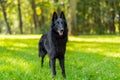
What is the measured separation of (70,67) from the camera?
11211 mm

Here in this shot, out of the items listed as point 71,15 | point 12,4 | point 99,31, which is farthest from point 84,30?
point 71,15

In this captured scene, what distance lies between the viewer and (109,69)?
10719 millimetres

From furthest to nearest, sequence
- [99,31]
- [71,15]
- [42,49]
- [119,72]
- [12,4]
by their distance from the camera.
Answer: [12,4] → [99,31] → [71,15] → [42,49] → [119,72]

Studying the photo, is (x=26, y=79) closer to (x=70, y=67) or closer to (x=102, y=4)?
(x=70, y=67)

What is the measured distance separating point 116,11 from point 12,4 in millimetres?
18783

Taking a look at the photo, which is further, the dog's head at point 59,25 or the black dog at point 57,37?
the black dog at point 57,37

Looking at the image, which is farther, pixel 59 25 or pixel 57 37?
pixel 57 37

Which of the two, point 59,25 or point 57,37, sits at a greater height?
point 59,25

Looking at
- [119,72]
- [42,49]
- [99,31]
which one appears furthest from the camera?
[99,31]

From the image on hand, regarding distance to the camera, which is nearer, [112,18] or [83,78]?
[83,78]

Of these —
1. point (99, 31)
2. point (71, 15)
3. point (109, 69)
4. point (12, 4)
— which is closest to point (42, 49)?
point (109, 69)

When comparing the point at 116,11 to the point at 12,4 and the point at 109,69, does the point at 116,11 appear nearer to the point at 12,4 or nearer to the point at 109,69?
the point at 12,4

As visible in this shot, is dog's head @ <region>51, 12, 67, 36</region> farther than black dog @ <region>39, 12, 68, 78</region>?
No

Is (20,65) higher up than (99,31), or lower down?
higher up
